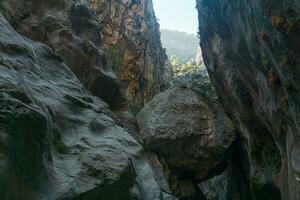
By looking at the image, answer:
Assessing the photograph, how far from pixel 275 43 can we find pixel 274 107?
2.69 metres

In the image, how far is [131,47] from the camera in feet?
101

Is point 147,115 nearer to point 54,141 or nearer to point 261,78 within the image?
point 261,78

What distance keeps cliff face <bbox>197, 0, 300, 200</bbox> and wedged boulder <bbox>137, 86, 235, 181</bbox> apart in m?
0.78

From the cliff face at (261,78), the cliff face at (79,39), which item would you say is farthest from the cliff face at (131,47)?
the cliff face at (261,78)

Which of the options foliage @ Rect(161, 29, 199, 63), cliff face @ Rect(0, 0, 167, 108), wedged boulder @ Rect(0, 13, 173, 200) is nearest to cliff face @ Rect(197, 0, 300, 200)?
wedged boulder @ Rect(0, 13, 173, 200)

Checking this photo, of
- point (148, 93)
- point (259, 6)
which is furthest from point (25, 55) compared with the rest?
point (148, 93)

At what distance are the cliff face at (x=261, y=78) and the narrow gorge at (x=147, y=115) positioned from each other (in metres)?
0.04

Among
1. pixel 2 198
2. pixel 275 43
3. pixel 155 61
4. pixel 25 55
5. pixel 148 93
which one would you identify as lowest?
pixel 2 198

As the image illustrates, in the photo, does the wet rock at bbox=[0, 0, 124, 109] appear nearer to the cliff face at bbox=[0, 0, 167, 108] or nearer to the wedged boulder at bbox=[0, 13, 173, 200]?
the cliff face at bbox=[0, 0, 167, 108]

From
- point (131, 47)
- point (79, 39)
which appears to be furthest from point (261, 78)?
point (131, 47)

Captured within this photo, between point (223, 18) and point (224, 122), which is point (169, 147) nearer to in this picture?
point (224, 122)

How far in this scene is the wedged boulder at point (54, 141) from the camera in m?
6.08

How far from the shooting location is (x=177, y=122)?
60.6 feet

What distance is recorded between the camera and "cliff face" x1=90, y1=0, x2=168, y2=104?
2908 cm
